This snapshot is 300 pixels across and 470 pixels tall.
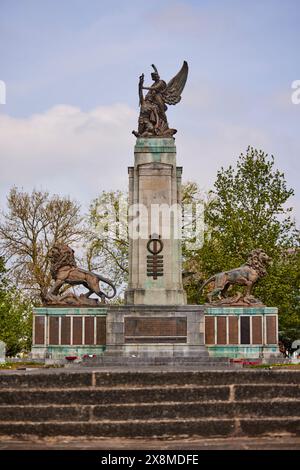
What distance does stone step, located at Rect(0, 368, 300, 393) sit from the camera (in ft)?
32.9

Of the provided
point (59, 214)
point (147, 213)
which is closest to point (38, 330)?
point (147, 213)

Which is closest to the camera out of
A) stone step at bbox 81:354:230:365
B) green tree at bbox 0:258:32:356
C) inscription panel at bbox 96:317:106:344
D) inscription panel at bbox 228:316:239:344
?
stone step at bbox 81:354:230:365

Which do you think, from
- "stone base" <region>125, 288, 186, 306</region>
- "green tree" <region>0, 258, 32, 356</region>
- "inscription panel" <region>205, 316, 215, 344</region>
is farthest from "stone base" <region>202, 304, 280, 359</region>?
"green tree" <region>0, 258, 32, 356</region>

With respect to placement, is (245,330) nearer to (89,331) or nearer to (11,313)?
(89,331)

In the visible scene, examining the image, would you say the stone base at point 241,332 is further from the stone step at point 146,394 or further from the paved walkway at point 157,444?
the paved walkway at point 157,444

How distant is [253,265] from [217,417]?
23.2m

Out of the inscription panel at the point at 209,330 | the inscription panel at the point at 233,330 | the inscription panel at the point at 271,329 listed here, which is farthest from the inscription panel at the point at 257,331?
the inscription panel at the point at 209,330

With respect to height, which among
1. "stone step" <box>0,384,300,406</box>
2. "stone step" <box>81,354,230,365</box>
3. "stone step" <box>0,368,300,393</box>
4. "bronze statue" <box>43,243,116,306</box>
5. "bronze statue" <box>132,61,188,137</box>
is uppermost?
"bronze statue" <box>132,61,188,137</box>

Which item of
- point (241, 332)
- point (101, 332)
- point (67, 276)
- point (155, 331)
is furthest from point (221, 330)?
point (67, 276)

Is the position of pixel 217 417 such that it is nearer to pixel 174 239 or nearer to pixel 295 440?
pixel 295 440

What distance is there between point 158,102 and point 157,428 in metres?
24.8

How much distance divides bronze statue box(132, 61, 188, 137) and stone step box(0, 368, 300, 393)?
22542 millimetres

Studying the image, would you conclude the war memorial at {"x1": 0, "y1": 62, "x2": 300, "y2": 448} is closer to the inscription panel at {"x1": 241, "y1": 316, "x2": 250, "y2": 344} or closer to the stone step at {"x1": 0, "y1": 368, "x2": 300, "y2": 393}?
the inscription panel at {"x1": 241, "y1": 316, "x2": 250, "y2": 344}

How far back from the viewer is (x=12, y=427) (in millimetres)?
9469
